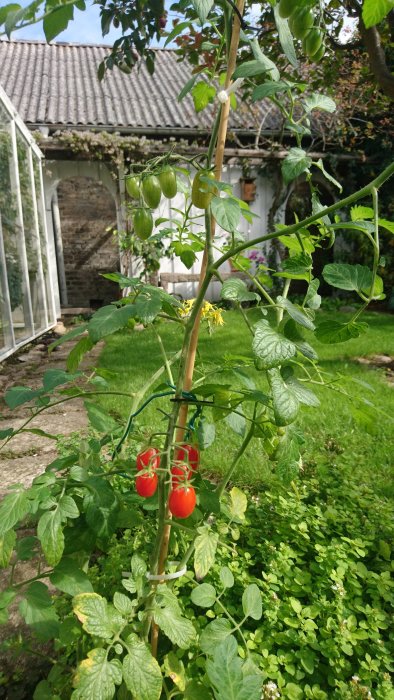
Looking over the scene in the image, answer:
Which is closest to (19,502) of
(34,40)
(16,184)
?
(16,184)

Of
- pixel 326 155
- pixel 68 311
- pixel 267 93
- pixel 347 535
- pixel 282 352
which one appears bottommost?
pixel 68 311

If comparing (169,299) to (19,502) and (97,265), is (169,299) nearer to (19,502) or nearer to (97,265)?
(19,502)

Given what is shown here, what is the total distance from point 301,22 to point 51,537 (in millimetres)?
870

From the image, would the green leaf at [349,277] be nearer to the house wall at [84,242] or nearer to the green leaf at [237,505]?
the green leaf at [237,505]

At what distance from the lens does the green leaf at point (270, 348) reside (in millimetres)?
587

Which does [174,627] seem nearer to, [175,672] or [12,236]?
[175,672]

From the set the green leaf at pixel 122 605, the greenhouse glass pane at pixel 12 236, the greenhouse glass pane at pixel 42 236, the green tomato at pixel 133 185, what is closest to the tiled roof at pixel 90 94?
the greenhouse glass pane at pixel 42 236

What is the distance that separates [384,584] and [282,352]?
3.07ft

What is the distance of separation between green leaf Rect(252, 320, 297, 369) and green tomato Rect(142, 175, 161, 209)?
280 mm

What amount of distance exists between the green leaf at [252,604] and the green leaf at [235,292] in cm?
52

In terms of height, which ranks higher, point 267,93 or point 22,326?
point 267,93

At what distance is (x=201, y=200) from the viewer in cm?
68

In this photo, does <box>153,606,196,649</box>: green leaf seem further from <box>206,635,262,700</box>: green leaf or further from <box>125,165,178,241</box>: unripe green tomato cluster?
<box>125,165,178,241</box>: unripe green tomato cluster

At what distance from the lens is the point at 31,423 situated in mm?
2732
